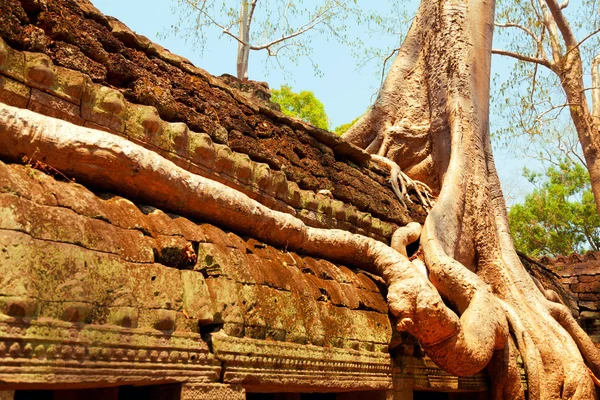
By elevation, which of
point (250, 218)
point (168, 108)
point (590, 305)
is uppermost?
point (168, 108)

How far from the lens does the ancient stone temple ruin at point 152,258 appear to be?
1.81 meters

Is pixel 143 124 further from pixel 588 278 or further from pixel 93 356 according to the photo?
pixel 588 278

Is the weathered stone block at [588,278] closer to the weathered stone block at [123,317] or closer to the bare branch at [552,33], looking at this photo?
the bare branch at [552,33]

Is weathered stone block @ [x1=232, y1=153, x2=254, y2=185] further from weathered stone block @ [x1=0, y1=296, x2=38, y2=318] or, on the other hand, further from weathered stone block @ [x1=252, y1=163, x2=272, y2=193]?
weathered stone block @ [x1=0, y1=296, x2=38, y2=318]

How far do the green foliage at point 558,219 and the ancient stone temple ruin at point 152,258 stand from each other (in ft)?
56.1

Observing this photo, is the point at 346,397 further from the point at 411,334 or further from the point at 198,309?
the point at 198,309

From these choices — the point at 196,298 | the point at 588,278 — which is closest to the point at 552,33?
the point at 588,278

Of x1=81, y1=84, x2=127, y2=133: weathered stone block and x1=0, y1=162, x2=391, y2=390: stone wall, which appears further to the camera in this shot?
x1=81, y1=84, x2=127, y2=133: weathered stone block

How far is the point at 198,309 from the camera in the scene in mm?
2250

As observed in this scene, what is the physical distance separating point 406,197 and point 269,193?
82.2 inches

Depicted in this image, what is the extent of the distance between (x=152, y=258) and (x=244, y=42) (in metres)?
11.4

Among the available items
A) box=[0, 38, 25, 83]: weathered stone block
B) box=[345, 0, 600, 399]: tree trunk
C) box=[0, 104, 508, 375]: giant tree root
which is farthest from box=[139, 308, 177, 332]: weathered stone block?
box=[345, 0, 600, 399]: tree trunk

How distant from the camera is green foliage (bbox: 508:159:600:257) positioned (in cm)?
1927

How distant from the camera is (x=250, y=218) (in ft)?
9.85
